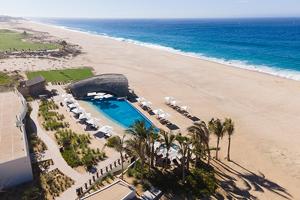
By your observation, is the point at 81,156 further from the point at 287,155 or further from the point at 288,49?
the point at 288,49

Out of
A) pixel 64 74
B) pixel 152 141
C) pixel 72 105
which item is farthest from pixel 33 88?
pixel 152 141

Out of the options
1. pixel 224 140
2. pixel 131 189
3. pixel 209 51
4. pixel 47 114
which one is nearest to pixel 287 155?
pixel 224 140

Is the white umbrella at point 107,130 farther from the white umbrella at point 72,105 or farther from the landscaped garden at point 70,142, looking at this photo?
the white umbrella at point 72,105

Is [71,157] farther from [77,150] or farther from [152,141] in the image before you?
[152,141]

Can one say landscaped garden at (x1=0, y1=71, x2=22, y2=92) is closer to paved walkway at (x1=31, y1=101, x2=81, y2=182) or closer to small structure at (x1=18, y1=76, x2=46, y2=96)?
small structure at (x1=18, y1=76, x2=46, y2=96)

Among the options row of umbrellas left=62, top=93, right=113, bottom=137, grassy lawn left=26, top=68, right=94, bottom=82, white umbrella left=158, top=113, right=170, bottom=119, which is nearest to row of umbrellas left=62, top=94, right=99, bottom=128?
row of umbrellas left=62, top=93, right=113, bottom=137
